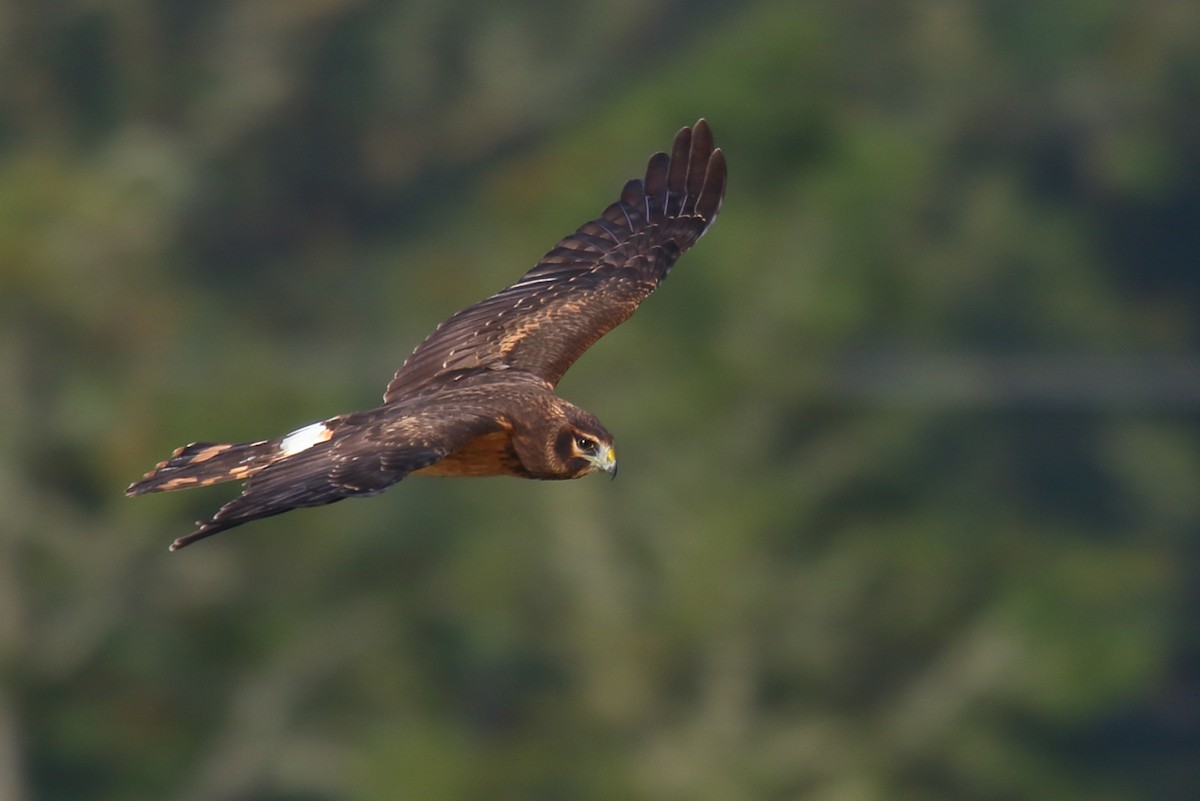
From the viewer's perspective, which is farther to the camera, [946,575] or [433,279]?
[433,279]

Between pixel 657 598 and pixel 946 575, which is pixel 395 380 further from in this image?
pixel 946 575

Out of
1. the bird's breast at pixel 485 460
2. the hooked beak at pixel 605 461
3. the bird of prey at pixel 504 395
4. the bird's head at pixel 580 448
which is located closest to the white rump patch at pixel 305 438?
the bird of prey at pixel 504 395

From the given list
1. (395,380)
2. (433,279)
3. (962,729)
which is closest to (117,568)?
(962,729)

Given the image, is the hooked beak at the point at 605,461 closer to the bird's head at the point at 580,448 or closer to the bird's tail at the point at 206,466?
the bird's head at the point at 580,448

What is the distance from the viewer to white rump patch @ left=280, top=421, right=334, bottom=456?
937 cm

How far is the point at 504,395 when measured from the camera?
995 centimetres

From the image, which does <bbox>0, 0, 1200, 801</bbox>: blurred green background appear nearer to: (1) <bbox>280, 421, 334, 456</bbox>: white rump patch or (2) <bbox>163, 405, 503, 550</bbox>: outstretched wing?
(1) <bbox>280, 421, 334, 456</bbox>: white rump patch

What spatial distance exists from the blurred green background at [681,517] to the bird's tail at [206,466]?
12.5 metres

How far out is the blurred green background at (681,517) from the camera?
24266 millimetres

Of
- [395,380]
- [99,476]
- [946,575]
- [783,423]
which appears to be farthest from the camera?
[946,575]

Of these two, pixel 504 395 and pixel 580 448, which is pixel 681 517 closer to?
pixel 504 395

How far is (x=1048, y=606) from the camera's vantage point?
26.7m

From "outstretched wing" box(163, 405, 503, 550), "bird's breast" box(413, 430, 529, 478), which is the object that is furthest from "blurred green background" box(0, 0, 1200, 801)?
"outstretched wing" box(163, 405, 503, 550)

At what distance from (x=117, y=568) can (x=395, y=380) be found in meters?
13.7
